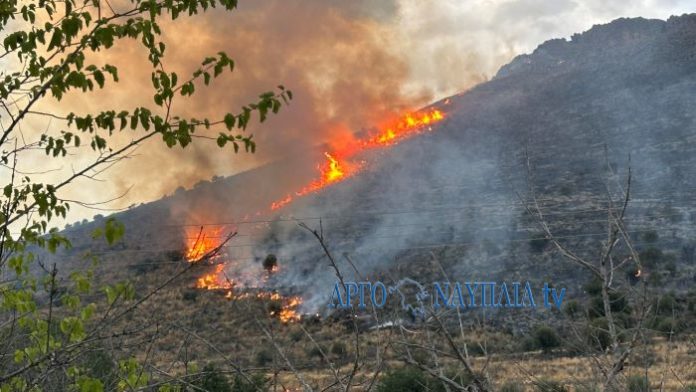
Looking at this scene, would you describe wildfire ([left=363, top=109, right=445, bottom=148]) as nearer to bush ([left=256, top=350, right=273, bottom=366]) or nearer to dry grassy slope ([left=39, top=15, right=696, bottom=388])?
dry grassy slope ([left=39, top=15, right=696, bottom=388])

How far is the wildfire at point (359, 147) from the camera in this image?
89.6m

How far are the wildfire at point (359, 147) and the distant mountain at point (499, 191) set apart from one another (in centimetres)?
323

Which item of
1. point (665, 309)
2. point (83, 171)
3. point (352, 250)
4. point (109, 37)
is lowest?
point (665, 309)

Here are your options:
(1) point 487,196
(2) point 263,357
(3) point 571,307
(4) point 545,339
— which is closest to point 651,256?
(4) point 545,339

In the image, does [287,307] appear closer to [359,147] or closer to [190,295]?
[190,295]

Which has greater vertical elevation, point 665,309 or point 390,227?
point 390,227

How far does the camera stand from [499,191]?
65.1m

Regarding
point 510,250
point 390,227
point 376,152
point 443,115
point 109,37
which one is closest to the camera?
point 109,37

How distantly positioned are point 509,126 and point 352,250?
36.3m

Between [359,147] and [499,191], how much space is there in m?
42.3

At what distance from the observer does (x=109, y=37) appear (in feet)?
14.2

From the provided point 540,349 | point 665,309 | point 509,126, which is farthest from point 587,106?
point 540,349

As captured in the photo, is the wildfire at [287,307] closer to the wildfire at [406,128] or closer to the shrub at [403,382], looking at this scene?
the shrub at [403,382]

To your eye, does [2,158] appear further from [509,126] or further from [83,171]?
[509,126]
